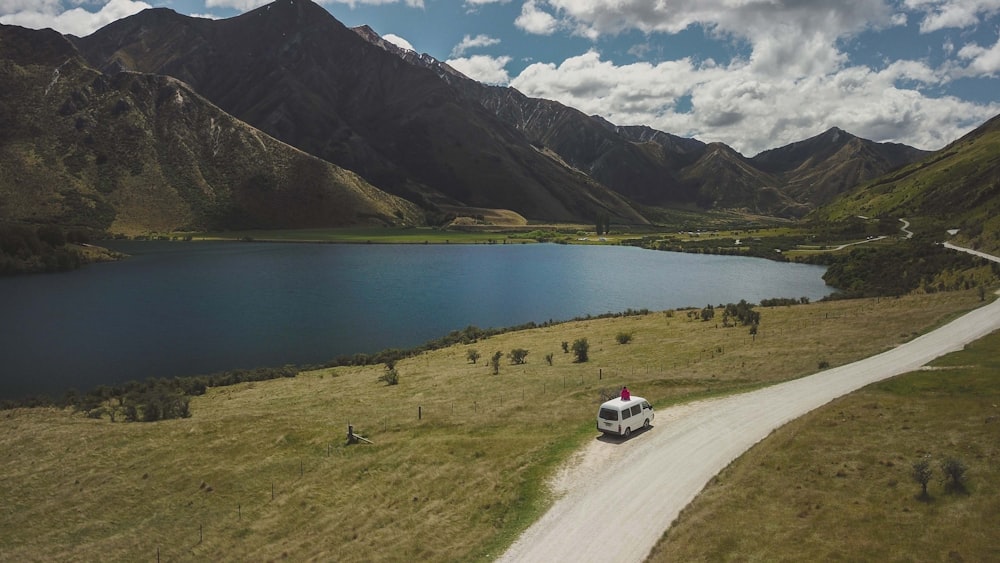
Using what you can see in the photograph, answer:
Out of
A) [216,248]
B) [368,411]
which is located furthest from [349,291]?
[216,248]

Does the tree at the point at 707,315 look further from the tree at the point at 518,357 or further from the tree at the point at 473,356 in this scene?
the tree at the point at 473,356

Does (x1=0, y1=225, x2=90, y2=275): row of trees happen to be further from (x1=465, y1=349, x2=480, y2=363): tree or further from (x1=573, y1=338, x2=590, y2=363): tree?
(x1=573, y1=338, x2=590, y2=363): tree

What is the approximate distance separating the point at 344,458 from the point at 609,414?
47.9 feet

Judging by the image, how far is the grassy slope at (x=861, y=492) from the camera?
1714 centimetres

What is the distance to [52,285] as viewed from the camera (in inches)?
4690

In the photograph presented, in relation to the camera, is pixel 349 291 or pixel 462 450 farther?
pixel 349 291

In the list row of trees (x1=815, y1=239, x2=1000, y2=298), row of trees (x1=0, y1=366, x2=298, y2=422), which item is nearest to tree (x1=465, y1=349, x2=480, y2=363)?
row of trees (x1=0, y1=366, x2=298, y2=422)

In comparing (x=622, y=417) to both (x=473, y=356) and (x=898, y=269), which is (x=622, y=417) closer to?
(x=473, y=356)

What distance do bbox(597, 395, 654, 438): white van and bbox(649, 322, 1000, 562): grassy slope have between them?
232 inches

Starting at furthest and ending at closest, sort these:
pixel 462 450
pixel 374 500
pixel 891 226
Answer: pixel 891 226 → pixel 462 450 → pixel 374 500

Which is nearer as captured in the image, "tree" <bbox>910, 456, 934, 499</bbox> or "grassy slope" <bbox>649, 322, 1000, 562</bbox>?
"grassy slope" <bbox>649, 322, 1000, 562</bbox>

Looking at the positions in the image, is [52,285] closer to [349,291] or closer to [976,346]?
[349,291]

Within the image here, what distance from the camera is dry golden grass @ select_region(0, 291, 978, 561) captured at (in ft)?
78.3

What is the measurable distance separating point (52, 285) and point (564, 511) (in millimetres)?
137294
